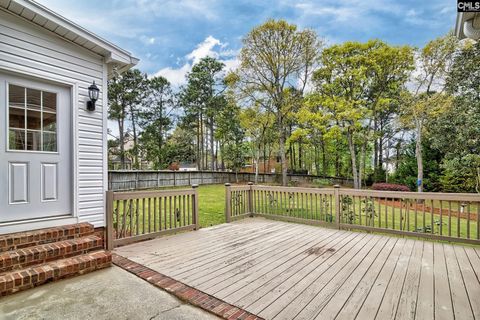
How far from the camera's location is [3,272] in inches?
99.4

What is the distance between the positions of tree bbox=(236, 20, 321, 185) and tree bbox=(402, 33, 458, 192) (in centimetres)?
567

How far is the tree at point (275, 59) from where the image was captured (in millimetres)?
14273

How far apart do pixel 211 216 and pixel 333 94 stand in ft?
40.1

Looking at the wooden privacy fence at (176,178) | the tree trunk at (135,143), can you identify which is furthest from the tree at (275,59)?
the tree trunk at (135,143)

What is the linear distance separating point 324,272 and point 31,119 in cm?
417

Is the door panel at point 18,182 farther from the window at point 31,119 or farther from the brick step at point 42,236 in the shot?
the brick step at point 42,236

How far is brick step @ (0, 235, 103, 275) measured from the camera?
260 cm

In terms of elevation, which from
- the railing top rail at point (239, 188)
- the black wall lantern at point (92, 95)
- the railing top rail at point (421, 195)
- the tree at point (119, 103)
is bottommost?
the railing top rail at point (239, 188)

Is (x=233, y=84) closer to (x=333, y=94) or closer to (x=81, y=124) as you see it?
(x=333, y=94)

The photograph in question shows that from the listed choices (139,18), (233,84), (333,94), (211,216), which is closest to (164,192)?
(211,216)

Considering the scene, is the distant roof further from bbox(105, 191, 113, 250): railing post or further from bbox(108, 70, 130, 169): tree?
bbox(108, 70, 130, 169): tree

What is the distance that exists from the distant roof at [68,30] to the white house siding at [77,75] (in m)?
0.08

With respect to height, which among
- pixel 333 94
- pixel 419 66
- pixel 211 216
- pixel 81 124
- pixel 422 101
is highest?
pixel 419 66

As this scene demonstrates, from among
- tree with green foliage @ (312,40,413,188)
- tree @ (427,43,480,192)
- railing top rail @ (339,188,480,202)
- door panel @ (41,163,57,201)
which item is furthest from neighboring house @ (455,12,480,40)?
tree with green foliage @ (312,40,413,188)
